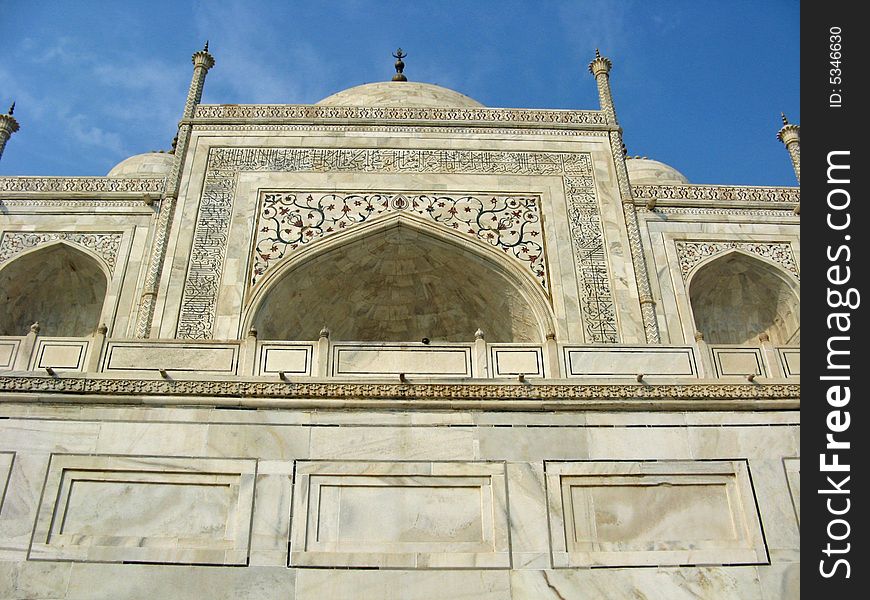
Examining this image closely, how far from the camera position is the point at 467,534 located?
15.3 ft

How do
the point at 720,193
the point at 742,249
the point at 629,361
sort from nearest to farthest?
the point at 629,361 → the point at 742,249 → the point at 720,193

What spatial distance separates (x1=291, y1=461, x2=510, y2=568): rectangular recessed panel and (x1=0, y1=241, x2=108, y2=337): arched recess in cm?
524

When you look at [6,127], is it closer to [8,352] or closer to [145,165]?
[145,165]

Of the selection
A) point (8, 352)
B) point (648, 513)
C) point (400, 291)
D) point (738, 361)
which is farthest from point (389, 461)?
point (400, 291)

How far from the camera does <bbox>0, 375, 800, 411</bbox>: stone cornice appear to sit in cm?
513

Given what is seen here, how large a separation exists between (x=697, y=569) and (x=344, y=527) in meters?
1.87

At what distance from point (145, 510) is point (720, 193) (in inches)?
287

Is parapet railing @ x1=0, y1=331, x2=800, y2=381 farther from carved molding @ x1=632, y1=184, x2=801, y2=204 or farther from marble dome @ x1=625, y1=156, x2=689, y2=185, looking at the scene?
marble dome @ x1=625, y1=156, x2=689, y2=185

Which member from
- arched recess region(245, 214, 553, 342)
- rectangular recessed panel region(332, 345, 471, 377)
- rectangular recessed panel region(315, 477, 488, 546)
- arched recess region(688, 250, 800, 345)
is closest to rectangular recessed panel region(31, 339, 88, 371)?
rectangular recessed panel region(332, 345, 471, 377)

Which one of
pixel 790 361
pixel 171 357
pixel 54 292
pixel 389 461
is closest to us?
pixel 389 461

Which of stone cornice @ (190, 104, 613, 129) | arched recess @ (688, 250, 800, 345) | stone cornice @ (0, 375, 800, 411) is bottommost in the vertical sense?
stone cornice @ (0, 375, 800, 411)

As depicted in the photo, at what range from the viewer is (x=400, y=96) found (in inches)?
458

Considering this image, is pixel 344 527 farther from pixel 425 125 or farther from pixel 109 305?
pixel 425 125
